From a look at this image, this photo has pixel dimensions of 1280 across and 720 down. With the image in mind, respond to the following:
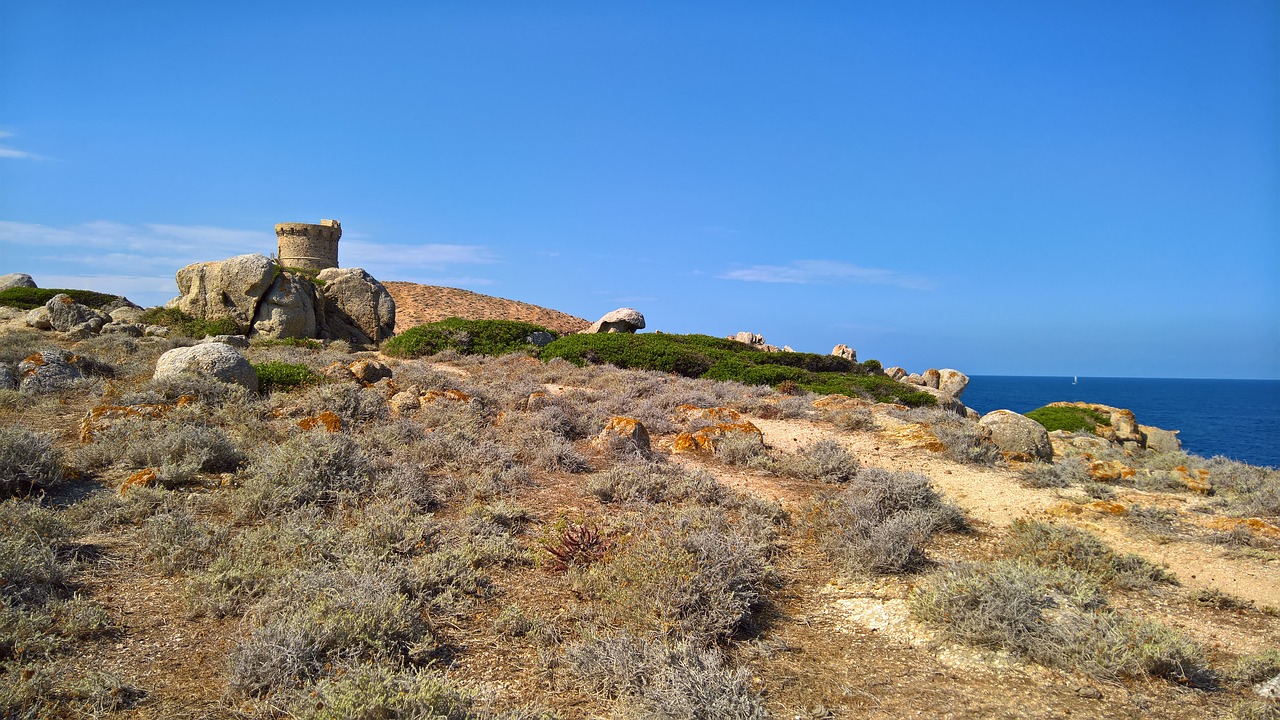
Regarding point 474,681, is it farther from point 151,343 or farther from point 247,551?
point 151,343

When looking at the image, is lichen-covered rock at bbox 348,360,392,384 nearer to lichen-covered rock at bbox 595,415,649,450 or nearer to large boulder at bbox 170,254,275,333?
lichen-covered rock at bbox 595,415,649,450

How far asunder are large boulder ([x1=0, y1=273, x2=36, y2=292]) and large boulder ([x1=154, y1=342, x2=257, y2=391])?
64.9ft

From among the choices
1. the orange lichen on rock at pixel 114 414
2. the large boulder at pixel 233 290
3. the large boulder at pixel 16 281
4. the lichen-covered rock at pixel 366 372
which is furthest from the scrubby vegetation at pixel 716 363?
the large boulder at pixel 16 281

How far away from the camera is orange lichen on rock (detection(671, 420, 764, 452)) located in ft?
31.0

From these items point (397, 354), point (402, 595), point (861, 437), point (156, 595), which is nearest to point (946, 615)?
point (402, 595)

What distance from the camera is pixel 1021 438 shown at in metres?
10.4

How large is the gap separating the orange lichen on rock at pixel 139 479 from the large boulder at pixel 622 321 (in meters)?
19.8

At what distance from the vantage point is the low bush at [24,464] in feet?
19.1

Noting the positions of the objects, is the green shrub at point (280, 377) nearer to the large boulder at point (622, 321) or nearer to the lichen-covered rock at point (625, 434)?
the lichen-covered rock at point (625, 434)

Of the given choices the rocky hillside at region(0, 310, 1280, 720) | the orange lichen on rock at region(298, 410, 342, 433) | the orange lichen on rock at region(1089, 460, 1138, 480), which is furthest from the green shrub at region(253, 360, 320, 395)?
the orange lichen on rock at region(1089, 460, 1138, 480)

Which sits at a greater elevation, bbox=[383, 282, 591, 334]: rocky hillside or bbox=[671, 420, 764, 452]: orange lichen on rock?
bbox=[383, 282, 591, 334]: rocky hillside

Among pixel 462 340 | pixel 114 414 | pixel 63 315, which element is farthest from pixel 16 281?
pixel 114 414

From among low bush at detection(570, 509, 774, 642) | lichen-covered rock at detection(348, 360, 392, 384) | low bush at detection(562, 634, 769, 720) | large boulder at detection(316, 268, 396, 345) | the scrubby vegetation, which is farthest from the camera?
large boulder at detection(316, 268, 396, 345)

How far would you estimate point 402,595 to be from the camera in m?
4.36
